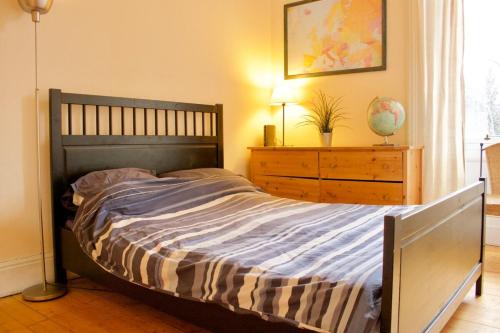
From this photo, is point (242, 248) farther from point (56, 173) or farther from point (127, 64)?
point (127, 64)

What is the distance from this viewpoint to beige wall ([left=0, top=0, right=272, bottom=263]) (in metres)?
2.37

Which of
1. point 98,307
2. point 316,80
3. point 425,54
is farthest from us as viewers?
point 316,80

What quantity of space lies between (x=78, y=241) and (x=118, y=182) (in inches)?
14.6

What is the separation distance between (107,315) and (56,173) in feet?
2.93

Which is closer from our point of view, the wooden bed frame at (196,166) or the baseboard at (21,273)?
the wooden bed frame at (196,166)

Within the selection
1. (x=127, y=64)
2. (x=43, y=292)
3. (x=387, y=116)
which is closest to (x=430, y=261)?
(x=387, y=116)

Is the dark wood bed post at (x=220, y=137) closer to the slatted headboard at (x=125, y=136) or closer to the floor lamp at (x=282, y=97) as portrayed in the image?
the slatted headboard at (x=125, y=136)

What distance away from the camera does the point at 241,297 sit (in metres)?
1.41

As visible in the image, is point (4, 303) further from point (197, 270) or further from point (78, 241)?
point (197, 270)

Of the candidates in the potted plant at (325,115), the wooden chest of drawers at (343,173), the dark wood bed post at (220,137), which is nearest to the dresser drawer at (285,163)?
the wooden chest of drawers at (343,173)

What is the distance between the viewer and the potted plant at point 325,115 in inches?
143

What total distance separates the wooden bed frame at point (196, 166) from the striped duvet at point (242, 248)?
0.24ft

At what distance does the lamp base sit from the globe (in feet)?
7.93

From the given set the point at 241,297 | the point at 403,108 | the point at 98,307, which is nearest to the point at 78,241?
the point at 98,307
